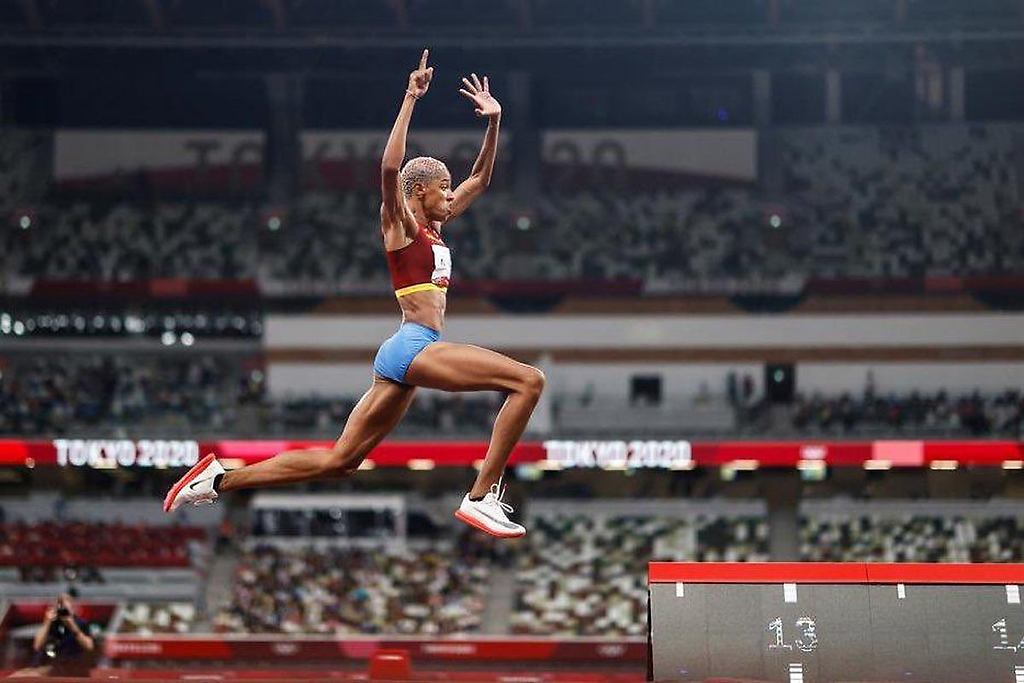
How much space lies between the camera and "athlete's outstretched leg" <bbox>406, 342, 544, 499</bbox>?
32.1 ft

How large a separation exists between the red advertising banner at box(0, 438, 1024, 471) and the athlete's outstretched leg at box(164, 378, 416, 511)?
19.3 meters

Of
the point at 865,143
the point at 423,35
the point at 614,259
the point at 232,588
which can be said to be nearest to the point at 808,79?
the point at 865,143

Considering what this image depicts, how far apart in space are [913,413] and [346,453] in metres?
25.8

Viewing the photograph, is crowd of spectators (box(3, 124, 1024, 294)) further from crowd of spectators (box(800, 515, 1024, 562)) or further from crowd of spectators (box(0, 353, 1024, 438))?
crowd of spectators (box(800, 515, 1024, 562))

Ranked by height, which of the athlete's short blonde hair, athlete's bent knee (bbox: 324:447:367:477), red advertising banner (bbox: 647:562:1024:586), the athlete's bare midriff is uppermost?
the athlete's short blonde hair

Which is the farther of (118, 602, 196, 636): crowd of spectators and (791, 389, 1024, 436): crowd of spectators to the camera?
(791, 389, 1024, 436): crowd of spectators

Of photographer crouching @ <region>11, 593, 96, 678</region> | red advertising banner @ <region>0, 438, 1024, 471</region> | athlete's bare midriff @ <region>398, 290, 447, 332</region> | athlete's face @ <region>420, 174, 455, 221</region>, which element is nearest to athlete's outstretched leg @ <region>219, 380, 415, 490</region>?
athlete's bare midriff @ <region>398, 290, 447, 332</region>

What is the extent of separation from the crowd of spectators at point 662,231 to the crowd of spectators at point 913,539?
729 centimetres

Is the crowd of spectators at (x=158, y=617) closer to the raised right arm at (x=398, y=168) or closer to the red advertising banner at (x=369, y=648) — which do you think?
the red advertising banner at (x=369, y=648)

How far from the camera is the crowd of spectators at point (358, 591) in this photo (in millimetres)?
29625

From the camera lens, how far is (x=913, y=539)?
31.5m

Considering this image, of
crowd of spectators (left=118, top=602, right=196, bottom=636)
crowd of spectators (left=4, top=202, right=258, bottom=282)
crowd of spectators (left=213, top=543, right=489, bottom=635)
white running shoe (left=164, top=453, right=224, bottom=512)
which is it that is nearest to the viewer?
white running shoe (left=164, top=453, right=224, bottom=512)

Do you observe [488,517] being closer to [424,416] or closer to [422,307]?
[422,307]

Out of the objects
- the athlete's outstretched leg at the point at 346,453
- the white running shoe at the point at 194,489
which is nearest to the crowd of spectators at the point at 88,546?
the white running shoe at the point at 194,489
